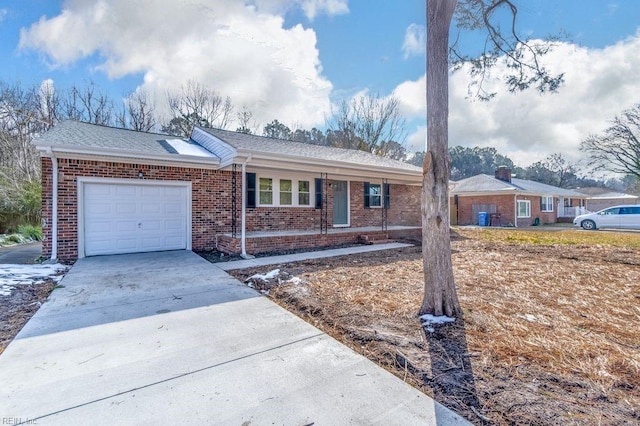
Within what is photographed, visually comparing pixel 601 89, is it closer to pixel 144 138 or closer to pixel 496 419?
pixel 496 419

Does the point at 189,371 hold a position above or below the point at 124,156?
below

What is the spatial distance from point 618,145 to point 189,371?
118 ft

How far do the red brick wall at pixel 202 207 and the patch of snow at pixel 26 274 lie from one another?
92 centimetres

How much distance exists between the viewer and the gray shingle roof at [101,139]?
7.51m

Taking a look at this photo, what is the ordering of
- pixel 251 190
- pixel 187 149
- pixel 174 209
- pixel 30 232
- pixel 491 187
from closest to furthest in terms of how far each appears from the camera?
pixel 174 209
pixel 187 149
pixel 251 190
pixel 30 232
pixel 491 187

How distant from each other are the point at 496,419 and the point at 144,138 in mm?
11618

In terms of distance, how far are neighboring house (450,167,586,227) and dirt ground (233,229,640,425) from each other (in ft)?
50.0

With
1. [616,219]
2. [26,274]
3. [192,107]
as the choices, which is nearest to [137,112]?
[192,107]

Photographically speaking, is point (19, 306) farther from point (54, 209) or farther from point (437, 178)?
point (437, 178)

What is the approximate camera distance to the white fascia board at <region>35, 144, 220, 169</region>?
7.19 m

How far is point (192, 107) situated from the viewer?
A: 79.2 feet

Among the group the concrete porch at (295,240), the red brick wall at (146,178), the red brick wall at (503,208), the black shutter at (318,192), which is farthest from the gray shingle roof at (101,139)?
the red brick wall at (503,208)

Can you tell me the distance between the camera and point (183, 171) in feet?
29.7

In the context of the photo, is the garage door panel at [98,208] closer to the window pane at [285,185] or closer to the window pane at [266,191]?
the window pane at [266,191]
